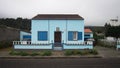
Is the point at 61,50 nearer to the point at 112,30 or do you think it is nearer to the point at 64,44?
the point at 64,44

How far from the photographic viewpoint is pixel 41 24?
2831 cm

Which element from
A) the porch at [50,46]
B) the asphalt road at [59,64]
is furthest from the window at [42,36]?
the asphalt road at [59,64]

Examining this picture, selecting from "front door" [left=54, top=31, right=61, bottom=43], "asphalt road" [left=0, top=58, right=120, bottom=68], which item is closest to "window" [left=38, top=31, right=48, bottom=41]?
"front door" [left=54, top=31, right=61, bottom=43]

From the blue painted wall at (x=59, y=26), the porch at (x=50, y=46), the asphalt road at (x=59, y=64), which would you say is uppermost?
the blue painted wall at (x=59, y=26)

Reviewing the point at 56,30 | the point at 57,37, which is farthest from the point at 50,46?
the point at 57,37

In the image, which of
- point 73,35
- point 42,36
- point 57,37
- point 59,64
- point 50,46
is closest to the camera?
point 59,64

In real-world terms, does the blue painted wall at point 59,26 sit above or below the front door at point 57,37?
above

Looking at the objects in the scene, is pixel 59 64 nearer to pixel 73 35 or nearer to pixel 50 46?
pixel 50 46

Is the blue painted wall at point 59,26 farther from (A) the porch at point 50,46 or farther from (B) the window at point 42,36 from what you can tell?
(A) the porch at point 50,46

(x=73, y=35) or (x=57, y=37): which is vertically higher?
(x=73, y=35)

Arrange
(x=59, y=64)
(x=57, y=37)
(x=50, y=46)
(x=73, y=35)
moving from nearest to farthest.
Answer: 1. (x=59, y=64)
2. (x=50, y=46)
3. (x=73, y=35)
4. (x=57, y=37)

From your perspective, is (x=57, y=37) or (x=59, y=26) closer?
(x=59, y=26)

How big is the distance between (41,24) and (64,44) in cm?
467

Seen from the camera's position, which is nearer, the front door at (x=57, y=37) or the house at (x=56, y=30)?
the house at (x=56, y=30)
